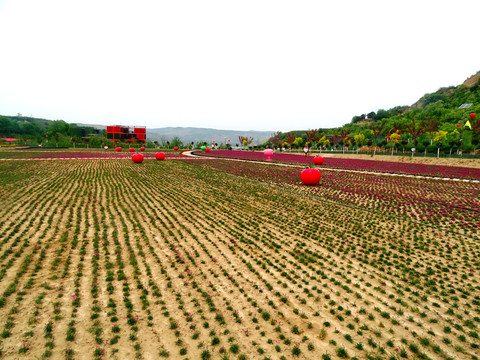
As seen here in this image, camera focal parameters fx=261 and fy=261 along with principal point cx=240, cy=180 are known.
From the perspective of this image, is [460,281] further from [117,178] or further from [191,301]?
[117,178]

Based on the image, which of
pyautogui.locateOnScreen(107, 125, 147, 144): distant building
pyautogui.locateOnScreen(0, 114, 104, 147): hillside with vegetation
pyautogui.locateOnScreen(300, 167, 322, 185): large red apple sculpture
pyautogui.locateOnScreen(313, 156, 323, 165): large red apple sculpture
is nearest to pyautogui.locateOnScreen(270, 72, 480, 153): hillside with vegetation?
pyautogui.locateOnScreen(313, 156, 323, 165): large red apple sculpture

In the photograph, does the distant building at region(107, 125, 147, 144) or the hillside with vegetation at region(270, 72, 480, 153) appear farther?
the distant building at region(107, 125, 147, 144)

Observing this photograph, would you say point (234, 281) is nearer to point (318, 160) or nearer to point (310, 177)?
point (310, 177)

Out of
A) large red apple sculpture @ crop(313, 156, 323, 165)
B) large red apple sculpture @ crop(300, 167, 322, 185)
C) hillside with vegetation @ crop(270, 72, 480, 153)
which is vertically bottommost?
large red apple sculpture @ crop(300, 167, 322, 185)

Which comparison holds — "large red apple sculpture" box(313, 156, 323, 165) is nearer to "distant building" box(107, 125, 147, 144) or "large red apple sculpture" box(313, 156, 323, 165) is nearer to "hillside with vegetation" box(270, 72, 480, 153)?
A: "hillside with vegetation" box(270, 72, 480, 153)

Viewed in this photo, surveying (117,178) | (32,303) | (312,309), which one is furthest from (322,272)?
(117,178)

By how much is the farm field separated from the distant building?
4715 inches

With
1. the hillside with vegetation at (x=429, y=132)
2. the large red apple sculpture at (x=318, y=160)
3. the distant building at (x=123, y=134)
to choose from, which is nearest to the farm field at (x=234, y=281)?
the large red apple sculpture at (x=318, y=160)

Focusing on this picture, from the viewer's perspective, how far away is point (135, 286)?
27.9 feet

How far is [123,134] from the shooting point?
133 meters

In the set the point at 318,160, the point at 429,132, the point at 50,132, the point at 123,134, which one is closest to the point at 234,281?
the point at 318,160

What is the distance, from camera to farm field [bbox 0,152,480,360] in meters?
6.36

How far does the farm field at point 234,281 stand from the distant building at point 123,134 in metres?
120

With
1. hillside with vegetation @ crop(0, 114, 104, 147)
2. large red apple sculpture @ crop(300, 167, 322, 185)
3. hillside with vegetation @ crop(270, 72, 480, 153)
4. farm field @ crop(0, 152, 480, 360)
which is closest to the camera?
farm field @ crop(0, 152, 480, 360)
